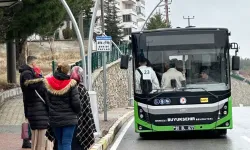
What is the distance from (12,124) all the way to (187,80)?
6727 mm

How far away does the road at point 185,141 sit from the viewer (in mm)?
13664

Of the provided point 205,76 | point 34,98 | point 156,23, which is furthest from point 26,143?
point 156,23

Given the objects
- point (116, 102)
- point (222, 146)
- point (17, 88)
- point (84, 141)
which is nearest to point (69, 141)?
point (84, 141)

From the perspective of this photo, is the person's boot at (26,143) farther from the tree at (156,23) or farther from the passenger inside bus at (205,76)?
the tree at (156,23)

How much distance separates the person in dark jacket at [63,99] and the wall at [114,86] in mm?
20113

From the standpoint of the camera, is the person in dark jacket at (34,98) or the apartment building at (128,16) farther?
the apartment building at (128,16)

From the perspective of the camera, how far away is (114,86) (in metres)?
38.1

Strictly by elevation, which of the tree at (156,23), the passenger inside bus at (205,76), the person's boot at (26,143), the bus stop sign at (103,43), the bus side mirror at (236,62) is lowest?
the person's boot at (26,143)

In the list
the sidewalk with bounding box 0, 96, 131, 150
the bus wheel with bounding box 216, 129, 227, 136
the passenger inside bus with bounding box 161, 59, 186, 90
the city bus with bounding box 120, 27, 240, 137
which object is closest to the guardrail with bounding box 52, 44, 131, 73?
the sidewalk with bounding box 0, 96, 131, 150

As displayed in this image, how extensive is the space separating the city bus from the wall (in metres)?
14.3

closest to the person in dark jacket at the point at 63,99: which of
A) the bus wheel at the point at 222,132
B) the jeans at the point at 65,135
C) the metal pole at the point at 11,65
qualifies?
the jeans at the point at 65,135

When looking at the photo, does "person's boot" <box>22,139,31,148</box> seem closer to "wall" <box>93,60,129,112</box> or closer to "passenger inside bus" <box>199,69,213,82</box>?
"passenger inside bus" <box>199,69,213,82</box>

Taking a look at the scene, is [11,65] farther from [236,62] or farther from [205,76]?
[236,62]

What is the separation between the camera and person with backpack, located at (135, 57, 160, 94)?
49.5 feet
